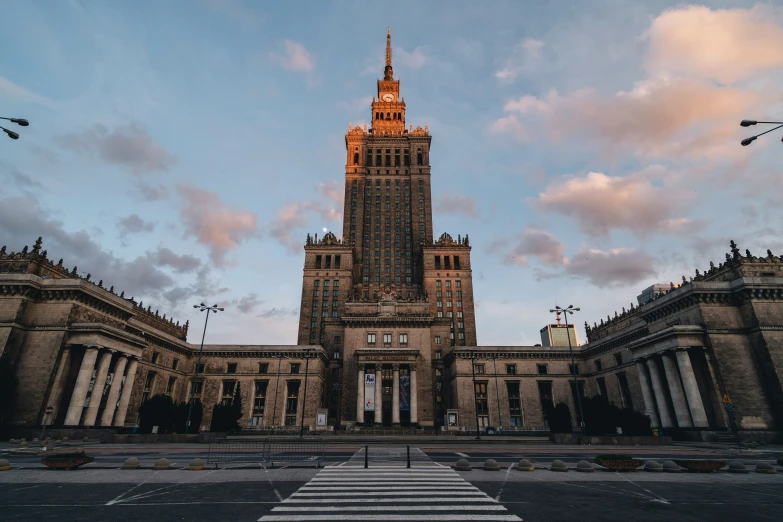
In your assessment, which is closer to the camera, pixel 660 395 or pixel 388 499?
→ pixel 388 499

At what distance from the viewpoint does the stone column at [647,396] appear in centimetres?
5026

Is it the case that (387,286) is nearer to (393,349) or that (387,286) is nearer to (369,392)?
(393,349)

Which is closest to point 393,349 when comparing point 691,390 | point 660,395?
point 660,395

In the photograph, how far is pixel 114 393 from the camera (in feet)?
161

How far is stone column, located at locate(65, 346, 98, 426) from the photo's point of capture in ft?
139

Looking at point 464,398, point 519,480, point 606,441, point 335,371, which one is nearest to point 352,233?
point 335,371

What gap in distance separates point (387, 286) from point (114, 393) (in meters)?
59.5

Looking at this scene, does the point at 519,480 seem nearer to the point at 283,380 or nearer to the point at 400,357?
the point at 400,357

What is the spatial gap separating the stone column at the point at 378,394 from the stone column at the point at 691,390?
4159 centimetres

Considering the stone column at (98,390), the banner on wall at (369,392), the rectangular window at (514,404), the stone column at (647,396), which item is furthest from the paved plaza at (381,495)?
the rectangular window at (514,404)

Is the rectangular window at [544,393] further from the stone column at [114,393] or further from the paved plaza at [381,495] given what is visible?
the stone column at [114,393]

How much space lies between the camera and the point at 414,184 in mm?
114125

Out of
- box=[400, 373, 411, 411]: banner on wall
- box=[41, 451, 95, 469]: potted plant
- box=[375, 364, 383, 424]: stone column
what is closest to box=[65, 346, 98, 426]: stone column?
box=[41, 451, 95, 469]: potted plant

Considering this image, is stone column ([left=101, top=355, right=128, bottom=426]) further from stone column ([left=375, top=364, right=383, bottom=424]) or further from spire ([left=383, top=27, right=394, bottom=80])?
spire ([left=383, top=27, right=394, bottom=80])
